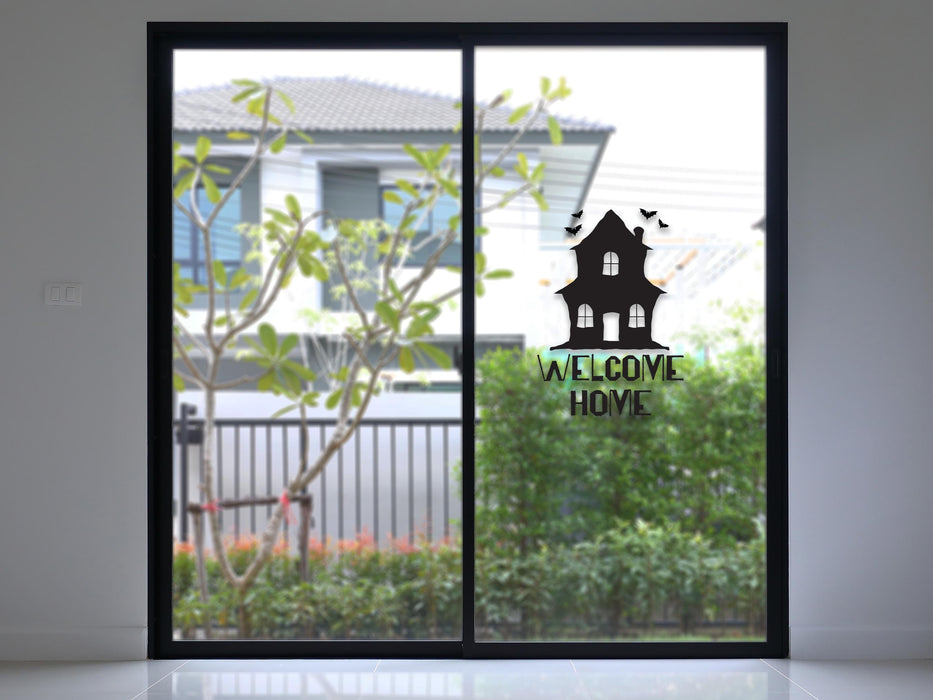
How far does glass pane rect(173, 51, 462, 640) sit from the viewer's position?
138 inches

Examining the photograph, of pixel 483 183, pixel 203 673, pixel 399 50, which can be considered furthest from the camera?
pixel 483 183

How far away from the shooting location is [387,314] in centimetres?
357

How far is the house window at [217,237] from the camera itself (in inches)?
143

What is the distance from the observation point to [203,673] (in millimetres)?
2676

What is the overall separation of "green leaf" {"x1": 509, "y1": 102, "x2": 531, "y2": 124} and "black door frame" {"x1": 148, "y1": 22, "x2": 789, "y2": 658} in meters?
0.37

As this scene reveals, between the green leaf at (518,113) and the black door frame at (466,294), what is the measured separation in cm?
37

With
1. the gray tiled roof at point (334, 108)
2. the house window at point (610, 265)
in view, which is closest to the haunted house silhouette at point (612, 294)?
the house window at point (610, 265)

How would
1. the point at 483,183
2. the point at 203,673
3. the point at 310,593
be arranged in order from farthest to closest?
the point at 310,593
the point at 483,183
the point at 203,673

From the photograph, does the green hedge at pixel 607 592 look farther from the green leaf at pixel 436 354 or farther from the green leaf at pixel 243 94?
the green leaf at pixel 243 94
